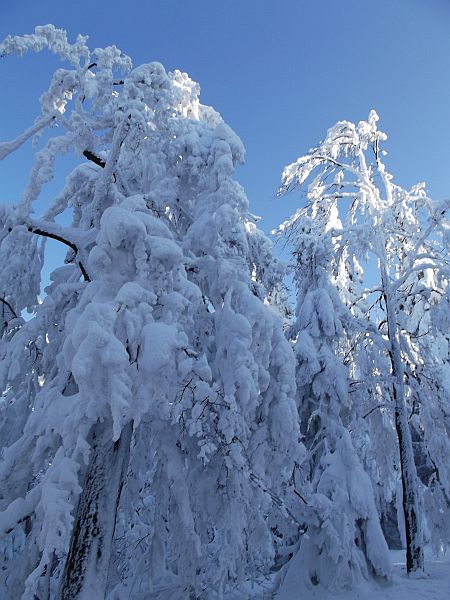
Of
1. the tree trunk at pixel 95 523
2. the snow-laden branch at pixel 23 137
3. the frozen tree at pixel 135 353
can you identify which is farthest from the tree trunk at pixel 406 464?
the snow-laden branch at pixel 23 137

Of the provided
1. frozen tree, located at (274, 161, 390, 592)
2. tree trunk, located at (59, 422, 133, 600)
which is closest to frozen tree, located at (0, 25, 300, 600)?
tree trunk, located at (59, 422, 133, 600)

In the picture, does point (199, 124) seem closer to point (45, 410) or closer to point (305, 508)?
point (45, 410)

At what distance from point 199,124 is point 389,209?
653 centimetres

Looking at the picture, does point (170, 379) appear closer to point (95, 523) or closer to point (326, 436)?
point (95, 523)

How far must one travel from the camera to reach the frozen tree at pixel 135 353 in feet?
14.8

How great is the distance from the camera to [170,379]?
4.74 metres

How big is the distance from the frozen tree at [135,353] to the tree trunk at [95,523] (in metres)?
0.02

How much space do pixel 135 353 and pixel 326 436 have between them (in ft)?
25.2

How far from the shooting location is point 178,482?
5.67 metres

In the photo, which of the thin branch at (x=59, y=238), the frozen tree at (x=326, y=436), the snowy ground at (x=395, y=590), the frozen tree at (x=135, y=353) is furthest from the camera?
the frozen tree at (x=326, y=436)

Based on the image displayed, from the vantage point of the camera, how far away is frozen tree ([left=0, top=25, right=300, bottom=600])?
4520mm

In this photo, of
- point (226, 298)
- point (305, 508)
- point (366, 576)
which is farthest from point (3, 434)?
point (366, 576)

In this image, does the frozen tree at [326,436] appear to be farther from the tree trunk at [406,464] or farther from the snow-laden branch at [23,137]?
the snow-laden branch at [23,137]

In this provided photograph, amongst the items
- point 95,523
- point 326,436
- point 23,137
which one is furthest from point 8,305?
point 326,436
